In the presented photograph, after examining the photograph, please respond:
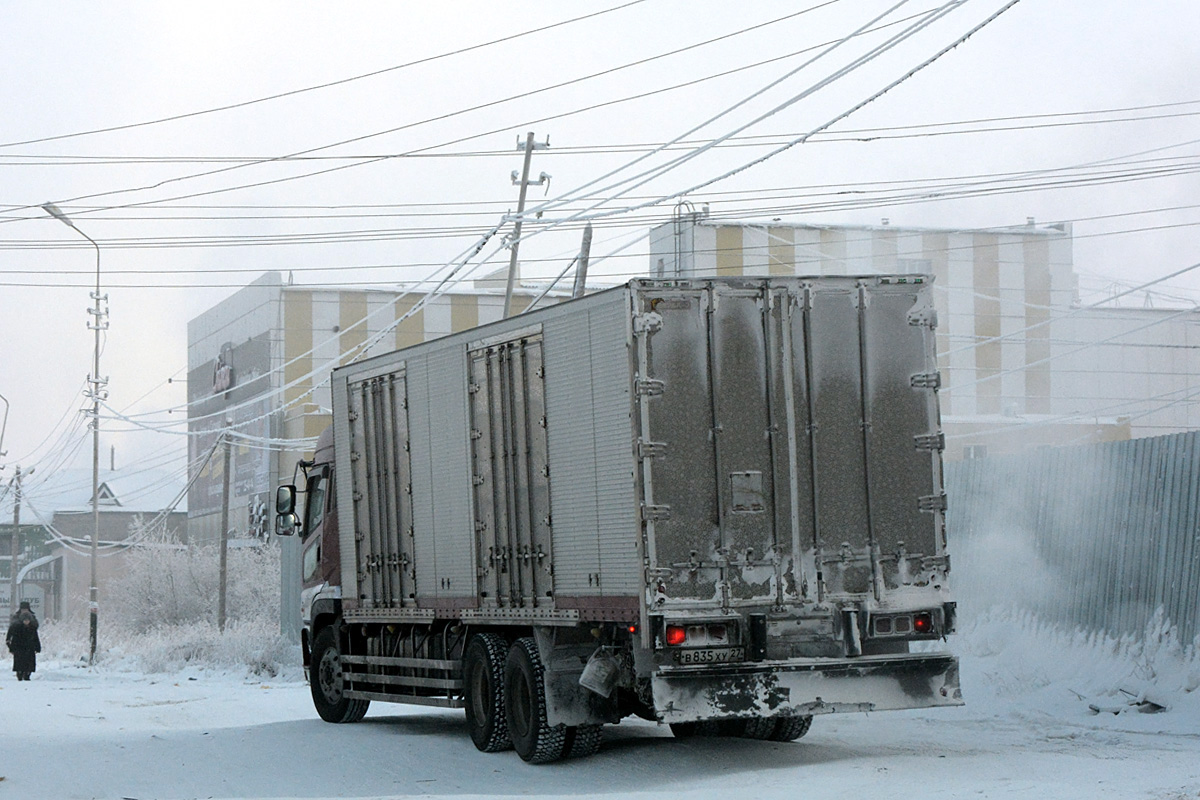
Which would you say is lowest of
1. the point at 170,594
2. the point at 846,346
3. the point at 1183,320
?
the point at 170,594

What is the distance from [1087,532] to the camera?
16641mm

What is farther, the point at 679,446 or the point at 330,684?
the point at 330,684

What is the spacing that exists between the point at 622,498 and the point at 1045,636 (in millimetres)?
7935

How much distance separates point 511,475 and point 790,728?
3.20m

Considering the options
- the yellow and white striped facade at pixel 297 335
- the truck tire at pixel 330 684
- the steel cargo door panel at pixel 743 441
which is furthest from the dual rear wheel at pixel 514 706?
the yellow and white striped facade at pixel 297 335

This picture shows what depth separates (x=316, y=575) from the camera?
17.1 metres

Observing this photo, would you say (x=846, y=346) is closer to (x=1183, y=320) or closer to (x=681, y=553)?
(x=681, y=553)

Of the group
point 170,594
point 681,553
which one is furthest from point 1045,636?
point 170,594

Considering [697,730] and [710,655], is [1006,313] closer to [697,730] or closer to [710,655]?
[697,730]

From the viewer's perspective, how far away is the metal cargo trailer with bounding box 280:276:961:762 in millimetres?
10695

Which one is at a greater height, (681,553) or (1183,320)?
(1183,320)

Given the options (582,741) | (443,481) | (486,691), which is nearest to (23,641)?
(443,481)

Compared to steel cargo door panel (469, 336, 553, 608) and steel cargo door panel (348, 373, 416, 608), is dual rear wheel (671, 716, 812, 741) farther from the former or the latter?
steel cargo door panel (348, 373, 416, 608)

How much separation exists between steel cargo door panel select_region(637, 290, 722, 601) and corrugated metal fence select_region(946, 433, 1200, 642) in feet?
20.6
